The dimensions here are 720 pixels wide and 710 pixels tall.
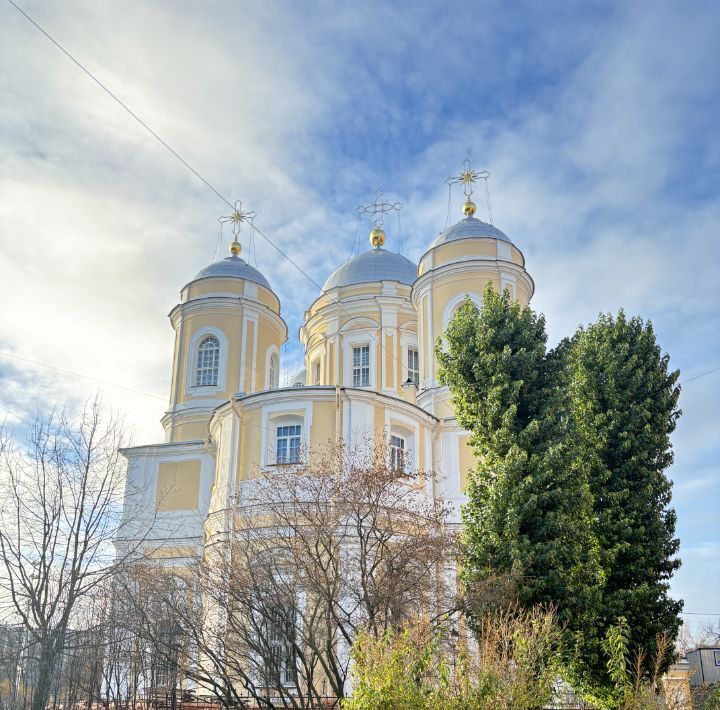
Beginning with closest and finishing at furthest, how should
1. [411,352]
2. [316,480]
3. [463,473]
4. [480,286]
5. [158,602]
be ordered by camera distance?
[158,602] < [316,480] < [463,473] < [480,286] < [411,352]

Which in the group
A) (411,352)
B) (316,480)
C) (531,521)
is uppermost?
(411,352)

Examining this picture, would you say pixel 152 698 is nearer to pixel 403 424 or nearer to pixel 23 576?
pixel 23 576

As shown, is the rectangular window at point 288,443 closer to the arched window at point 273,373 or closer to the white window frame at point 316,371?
the arched window at point 273,373

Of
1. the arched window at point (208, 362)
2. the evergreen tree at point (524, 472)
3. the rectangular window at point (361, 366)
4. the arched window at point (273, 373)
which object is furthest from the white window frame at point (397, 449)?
the arched window at point (273, 373)

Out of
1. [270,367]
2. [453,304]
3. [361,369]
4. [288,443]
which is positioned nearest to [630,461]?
[288,443]

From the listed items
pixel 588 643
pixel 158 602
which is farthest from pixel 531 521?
pixel 158 602

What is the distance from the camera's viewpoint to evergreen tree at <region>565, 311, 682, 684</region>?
18.5 metres

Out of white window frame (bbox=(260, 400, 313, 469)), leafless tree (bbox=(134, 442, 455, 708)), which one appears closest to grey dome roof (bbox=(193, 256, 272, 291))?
white window frame (bbox=(260, 400, 313, 469))

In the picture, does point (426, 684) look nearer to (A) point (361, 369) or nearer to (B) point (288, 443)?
(B) point (288, 443)

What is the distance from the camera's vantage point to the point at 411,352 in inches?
1442

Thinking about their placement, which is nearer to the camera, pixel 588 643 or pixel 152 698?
pixel 588 643

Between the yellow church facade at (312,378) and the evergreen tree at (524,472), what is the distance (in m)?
4.01

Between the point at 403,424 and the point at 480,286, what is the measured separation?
7.25 meters

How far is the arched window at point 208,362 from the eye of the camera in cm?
3491
